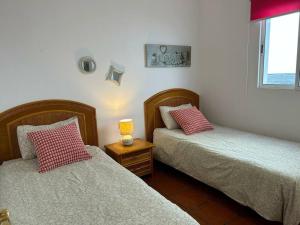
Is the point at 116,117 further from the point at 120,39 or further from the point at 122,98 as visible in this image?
the point at 120,39

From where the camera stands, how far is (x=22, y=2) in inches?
86.4

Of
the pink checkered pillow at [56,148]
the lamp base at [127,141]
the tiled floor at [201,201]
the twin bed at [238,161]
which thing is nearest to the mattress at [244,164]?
the twin bed at [238,161]

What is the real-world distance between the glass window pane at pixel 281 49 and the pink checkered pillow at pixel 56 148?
2.33 m

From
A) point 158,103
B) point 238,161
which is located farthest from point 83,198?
point 158,103

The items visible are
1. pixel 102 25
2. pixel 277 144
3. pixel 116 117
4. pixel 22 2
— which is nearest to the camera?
pixel 22 2

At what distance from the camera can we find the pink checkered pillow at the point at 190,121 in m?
2.91

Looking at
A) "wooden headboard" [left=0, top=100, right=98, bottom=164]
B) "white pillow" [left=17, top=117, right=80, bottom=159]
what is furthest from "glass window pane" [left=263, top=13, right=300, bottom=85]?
"white pillow" [left=17, top=117, right=80, bottom=159]

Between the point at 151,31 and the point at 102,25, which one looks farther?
the point at 151,31

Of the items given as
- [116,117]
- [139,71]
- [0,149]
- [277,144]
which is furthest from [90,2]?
[277,144]

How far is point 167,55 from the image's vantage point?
319cm

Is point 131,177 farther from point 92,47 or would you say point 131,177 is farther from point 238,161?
point 92,47

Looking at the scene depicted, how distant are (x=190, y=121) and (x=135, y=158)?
87cm

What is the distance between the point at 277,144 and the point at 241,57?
122 centimetres

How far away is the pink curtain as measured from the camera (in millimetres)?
2381
